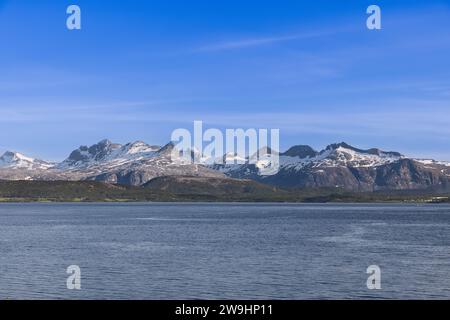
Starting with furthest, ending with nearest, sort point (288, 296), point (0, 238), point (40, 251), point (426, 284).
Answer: point (0, 238), point (40, 251), point (426, 284), point (288, 296)

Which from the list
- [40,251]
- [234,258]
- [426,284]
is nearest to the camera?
[426,284]

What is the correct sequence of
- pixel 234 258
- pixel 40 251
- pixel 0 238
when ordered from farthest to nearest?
pixel 0 238, pixel 40 251, pixel 234 258

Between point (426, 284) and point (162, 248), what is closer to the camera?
point (426, 284)

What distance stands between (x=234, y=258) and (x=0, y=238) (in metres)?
63.4

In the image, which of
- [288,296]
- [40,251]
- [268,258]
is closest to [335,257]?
[268,258]

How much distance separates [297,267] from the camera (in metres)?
75.8

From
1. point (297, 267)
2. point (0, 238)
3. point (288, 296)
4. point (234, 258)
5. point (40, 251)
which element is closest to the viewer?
point (288, 296)

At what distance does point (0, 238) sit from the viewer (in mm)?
128500

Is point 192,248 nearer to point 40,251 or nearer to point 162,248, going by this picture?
point 162,248

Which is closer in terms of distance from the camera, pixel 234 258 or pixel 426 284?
pixel 426 284

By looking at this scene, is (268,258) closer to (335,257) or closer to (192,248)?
(335,257)
